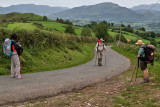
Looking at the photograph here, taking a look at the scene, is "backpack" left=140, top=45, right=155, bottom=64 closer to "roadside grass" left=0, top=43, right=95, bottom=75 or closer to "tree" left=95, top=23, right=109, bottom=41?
"roadside grass" left=0, top=43, right=95, bottom=75

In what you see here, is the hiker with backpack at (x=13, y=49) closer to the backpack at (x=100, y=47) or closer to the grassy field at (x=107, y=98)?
the grassy field at (x=107, y=98)

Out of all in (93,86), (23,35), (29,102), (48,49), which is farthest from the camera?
(48,49)

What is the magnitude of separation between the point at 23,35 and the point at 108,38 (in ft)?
341

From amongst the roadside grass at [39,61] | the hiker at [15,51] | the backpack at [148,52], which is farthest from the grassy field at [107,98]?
the roadside grass at [39,61]

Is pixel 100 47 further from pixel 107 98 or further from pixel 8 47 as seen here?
pixel 107 98

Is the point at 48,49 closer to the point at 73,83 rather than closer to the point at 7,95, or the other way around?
the point at 73,83

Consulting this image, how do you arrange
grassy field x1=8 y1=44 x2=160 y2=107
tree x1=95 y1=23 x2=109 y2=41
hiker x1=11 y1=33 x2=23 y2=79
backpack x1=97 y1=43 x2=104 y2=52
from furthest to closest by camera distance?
tree x1=95 y1=23 x2=109 y2=41, backpack x1=97 y1=43 x2=104 y2=52, hiker x1=11 y1=33 x2=23 y2=79, grassy field x1=8 y1=44 x2=160 y2=107

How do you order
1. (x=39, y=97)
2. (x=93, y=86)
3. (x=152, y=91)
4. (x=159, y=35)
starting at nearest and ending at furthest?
(x=39, y=97), (x=152, y=91), (x=93, y=86), (x=159, y=35)

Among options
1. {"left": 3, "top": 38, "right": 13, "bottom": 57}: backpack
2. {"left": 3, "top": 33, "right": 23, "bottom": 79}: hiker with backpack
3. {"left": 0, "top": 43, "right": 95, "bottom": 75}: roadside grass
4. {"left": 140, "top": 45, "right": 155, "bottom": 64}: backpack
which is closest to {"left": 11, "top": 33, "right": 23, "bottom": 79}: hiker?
{"left": 3, "top": 33, "right": 23, "bottom": 79}: hiker with backpack

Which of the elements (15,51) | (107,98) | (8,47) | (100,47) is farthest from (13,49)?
(100,47)

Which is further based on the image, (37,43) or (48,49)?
(48,49)

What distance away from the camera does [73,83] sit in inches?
334

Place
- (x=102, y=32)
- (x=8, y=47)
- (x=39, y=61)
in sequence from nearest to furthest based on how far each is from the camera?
(x=8, y=47) < (x=39, y=61) < (x=102, y=32)

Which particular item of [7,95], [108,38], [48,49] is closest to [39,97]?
[7,95]
